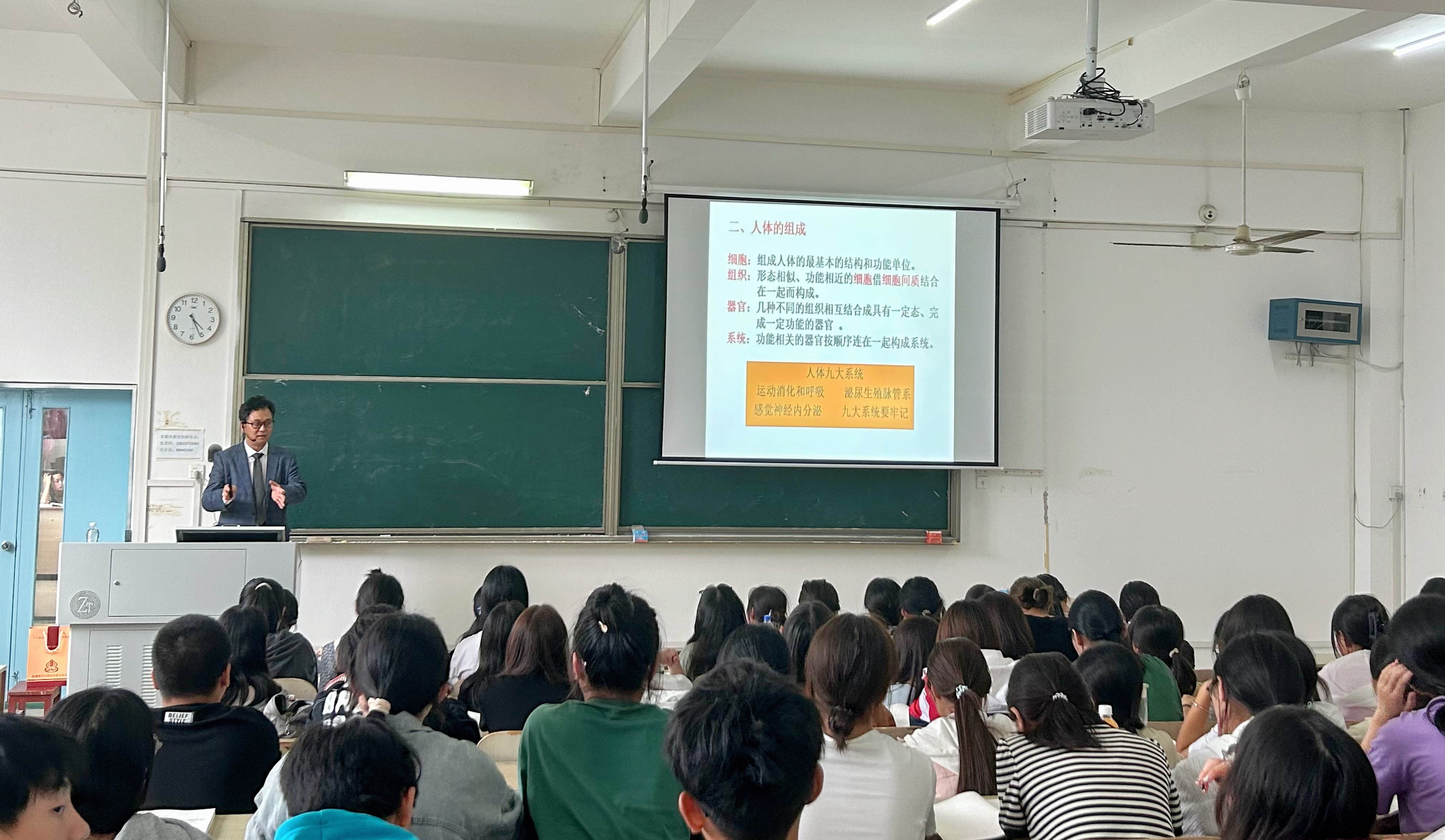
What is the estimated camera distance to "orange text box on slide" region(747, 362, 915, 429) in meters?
6.20

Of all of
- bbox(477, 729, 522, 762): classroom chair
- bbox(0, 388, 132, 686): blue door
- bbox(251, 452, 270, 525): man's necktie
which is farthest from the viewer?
bbox(0, 388, 132, 686): blue door

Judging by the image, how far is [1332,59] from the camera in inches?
Result: 232

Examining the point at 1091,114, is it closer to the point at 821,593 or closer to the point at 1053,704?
the point at 821,593

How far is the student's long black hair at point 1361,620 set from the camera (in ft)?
12.4

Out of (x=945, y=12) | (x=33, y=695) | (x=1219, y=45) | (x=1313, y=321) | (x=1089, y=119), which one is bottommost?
(x=33, y=695)

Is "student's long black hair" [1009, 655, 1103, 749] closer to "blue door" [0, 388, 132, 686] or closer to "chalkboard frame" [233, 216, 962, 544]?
"chalkboard frame" [233, 216, 962, 544]

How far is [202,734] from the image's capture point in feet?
7.52

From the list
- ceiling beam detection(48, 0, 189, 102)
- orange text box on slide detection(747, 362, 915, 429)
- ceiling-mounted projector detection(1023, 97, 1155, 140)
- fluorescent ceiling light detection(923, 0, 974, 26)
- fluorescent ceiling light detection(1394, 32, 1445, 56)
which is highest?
fluorescent ceiling light detection(1394, 32, 1445, 56)

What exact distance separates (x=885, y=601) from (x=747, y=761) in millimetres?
3374

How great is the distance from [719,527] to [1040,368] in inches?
81.6

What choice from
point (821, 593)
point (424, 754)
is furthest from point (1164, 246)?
point (424, 754)

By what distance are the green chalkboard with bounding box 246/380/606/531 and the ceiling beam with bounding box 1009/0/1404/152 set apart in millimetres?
2796

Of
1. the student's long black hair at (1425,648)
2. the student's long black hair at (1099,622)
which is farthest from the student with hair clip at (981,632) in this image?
the student's long black hair at (1425,648)

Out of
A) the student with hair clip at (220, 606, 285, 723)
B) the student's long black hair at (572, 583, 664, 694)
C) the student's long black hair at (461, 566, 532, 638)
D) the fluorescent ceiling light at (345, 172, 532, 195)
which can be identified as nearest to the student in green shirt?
the student's long black hair at (572, 583, 664, 694)
